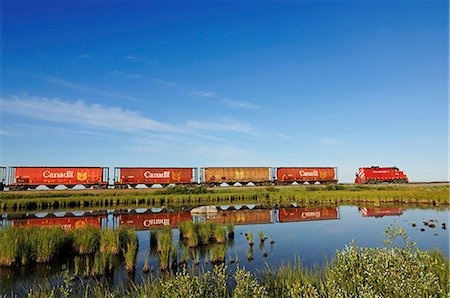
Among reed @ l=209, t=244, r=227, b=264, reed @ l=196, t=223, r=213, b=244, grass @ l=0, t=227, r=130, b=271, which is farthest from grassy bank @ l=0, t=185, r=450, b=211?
reed @ l=209, t=244, r=227, b=264

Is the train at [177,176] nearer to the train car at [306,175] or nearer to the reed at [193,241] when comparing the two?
the train car at [306,175]

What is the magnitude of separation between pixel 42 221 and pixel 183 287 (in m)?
27.4

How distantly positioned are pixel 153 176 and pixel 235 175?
55.3ft

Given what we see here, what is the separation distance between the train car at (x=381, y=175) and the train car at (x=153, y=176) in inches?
1622

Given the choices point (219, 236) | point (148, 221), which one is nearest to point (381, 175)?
point (148, 221)

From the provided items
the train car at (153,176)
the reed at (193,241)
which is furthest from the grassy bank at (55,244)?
the train car at (153,176)

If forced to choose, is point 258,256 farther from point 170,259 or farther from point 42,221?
point 42,221

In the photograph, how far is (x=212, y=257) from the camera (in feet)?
46.3

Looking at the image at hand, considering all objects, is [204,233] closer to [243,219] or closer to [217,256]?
[217,256]

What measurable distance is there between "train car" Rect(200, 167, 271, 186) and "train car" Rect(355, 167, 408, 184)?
80.8 feet

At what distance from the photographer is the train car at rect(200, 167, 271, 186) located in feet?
200

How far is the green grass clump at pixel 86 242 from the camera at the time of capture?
52.2 ft

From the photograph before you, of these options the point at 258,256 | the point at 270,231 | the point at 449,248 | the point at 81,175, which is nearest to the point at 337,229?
the point at 270,231

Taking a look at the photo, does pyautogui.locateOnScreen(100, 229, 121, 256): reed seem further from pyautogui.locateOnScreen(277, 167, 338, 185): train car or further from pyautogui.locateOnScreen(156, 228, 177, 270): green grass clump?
pyautogui.locateOnScreen(277, 167, 338, 185): train car
